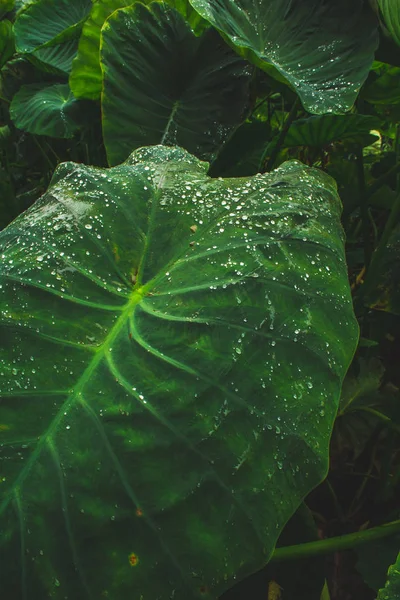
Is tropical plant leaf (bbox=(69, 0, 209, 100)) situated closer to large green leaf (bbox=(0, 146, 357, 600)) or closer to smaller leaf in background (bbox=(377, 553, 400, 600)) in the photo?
large green leaf (bbox=(0, 146, 357, 600))

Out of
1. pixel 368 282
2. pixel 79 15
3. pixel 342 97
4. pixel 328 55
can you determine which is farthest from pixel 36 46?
pixel 368 282

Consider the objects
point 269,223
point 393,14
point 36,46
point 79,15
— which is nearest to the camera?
point 269,223

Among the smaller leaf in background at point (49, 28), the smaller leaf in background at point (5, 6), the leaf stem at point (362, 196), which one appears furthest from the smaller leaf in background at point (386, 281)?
the smaller leaf in background at point (5, 6)

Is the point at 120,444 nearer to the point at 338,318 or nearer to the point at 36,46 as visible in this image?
the point at 338,318

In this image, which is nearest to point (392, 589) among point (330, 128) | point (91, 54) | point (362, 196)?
point (330, 128)

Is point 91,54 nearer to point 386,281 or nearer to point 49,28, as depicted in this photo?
point 49,28

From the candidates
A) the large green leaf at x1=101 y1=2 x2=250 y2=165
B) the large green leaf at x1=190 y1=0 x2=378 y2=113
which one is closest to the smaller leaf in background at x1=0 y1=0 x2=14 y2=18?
the large green leaf at x1=101 y1=2 x2=250 y2=165

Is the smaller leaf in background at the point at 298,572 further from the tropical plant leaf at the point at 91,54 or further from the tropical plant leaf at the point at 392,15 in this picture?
the tropical plant leaf at the point at 91,54
